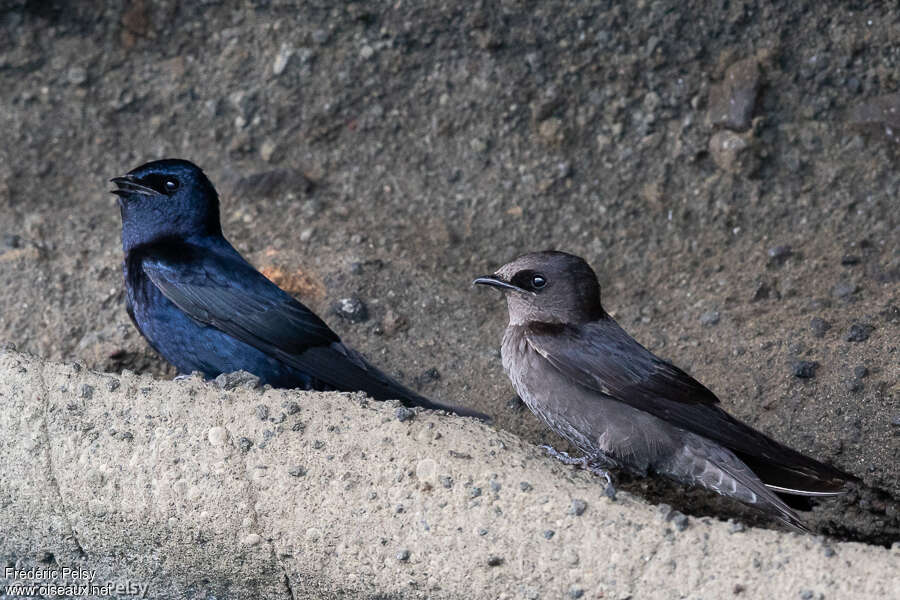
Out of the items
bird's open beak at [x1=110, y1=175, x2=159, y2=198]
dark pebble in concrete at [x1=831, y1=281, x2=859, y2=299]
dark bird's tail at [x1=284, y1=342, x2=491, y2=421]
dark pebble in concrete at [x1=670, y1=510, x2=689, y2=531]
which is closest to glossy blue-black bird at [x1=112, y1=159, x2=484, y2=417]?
dark bird's tail at [x1=284, y1=342, x2=491, y2=421]

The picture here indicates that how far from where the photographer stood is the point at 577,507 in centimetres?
318

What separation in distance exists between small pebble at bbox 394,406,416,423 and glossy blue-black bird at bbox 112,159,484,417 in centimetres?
77

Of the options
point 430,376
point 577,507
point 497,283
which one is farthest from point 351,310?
point 577,507

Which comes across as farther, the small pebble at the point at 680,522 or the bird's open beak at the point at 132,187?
the bird's open beak at the point at 132,187

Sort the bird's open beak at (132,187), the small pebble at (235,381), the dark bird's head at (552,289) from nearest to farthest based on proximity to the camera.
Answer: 1. the small pebble at (235,381)
2. the dark bird's head at (552,289)
3. the bird's open beak at (132,187)

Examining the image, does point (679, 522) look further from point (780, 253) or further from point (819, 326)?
point (780, 253)

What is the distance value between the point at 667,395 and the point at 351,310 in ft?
6.33

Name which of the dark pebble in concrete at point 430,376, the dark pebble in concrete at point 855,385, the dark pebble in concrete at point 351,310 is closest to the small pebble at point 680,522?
the dark pebble in concrete at point 855,385

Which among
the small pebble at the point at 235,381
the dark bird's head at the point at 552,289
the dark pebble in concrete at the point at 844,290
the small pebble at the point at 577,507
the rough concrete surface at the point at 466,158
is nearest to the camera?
the small pebble at the point at 577,507

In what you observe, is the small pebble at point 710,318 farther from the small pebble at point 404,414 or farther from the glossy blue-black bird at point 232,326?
the small pebble at point 404,414

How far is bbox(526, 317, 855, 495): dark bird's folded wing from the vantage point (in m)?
3.57

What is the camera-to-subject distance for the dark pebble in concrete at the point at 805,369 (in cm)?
448

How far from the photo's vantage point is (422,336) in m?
5.22

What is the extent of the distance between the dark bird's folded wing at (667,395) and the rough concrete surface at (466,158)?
91cm
